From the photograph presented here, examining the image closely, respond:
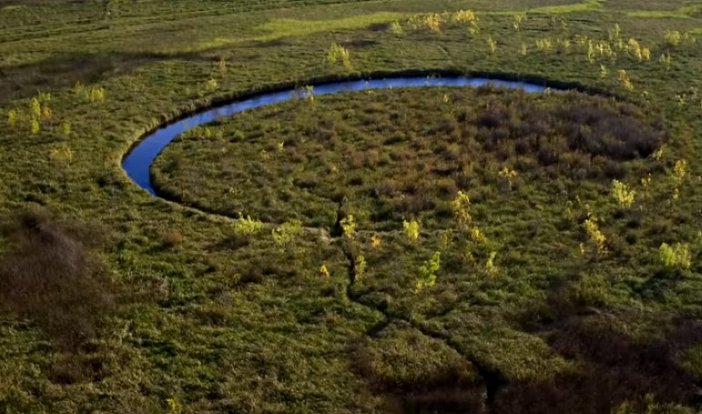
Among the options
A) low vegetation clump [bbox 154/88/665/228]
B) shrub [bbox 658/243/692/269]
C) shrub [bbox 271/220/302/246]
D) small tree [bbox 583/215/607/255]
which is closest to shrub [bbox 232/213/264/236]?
shrub [bbox 271/220/302/246]

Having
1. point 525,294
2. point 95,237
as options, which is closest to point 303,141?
point 95,237

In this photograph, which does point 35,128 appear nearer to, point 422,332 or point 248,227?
point 248,227

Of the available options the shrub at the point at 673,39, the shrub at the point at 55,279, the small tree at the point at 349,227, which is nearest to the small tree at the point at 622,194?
the small tree at the point at 349,227

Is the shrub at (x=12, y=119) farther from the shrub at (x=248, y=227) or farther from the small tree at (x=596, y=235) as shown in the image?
the small tree at (x=596, y=235)

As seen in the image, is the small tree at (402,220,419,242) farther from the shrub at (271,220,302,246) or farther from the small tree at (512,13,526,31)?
the small tree at (512,13,526,31)

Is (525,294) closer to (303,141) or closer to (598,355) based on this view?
(598,355)

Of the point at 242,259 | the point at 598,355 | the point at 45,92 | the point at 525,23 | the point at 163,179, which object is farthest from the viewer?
the point at 525,23
